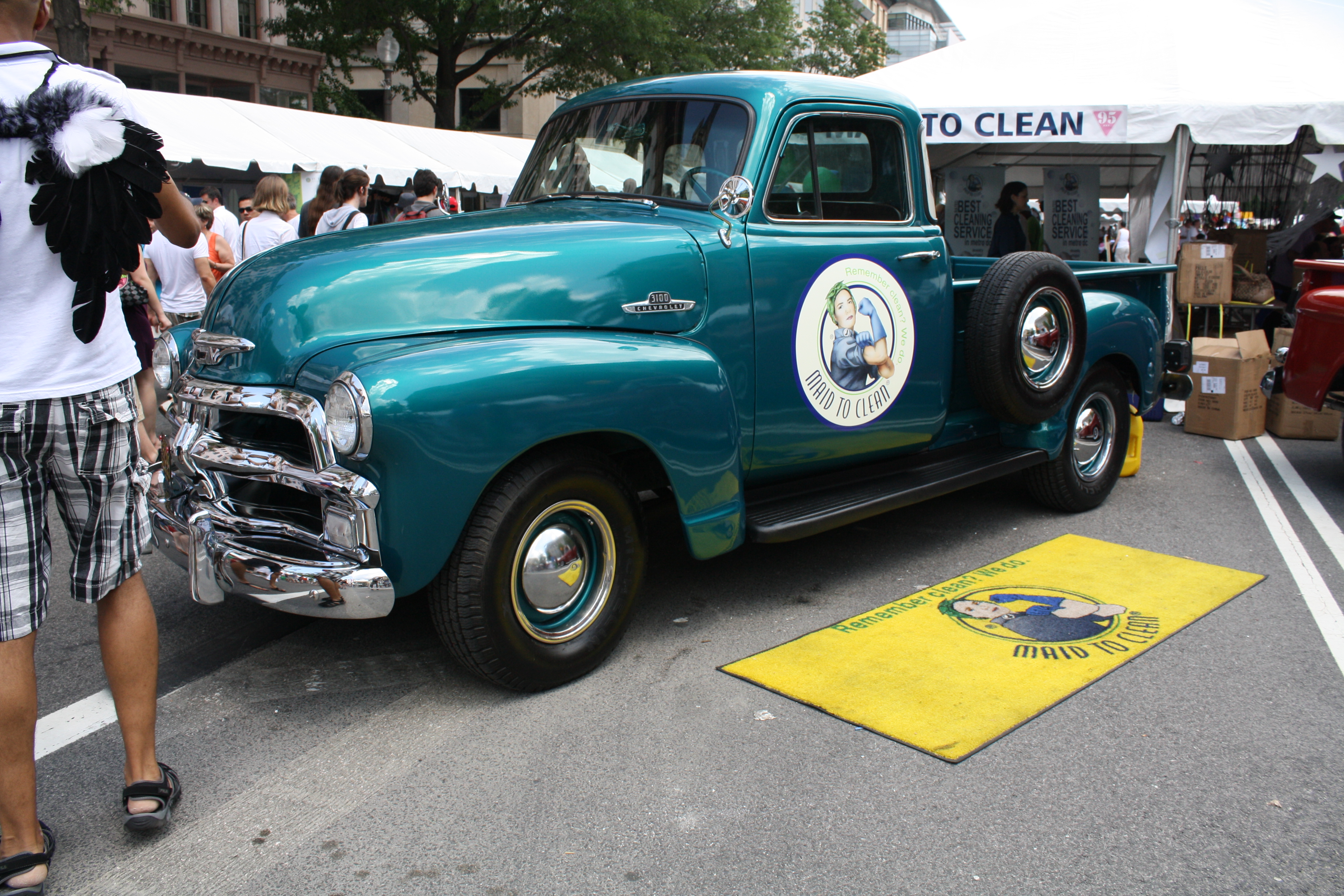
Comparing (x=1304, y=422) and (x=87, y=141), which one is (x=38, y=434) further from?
(x=1304, y=422)

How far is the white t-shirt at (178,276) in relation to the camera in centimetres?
712

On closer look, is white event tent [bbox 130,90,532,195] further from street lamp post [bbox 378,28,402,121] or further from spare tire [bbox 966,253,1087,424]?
spare tire [bbox 966,253,1087,424]

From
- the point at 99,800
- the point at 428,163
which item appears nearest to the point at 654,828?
the point at 99,800

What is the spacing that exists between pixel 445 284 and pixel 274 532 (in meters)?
0.91

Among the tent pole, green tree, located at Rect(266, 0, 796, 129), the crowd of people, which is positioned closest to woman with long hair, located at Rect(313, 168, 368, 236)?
the crowd of people

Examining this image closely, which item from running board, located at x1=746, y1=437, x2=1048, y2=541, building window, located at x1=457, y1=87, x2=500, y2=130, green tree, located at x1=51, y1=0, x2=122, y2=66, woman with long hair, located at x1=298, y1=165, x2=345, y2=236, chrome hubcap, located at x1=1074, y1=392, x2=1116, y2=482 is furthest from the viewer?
building window, located at x1=457, y1=87, x2=500, y2=130

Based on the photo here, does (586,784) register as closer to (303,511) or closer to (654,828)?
(654,828)

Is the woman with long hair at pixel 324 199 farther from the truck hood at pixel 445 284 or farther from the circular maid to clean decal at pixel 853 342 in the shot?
the circular maid to clean decal at pixel 853 342

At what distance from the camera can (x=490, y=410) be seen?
117 inches

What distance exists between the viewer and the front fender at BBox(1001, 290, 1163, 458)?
16.9 feet

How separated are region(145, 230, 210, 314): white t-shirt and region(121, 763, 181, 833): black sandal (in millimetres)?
5337

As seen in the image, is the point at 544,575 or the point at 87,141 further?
the point at 544,575

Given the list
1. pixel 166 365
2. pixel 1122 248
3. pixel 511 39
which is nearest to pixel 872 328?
pixel 166 365

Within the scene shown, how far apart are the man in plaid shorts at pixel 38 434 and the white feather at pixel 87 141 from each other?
0.06 feet
